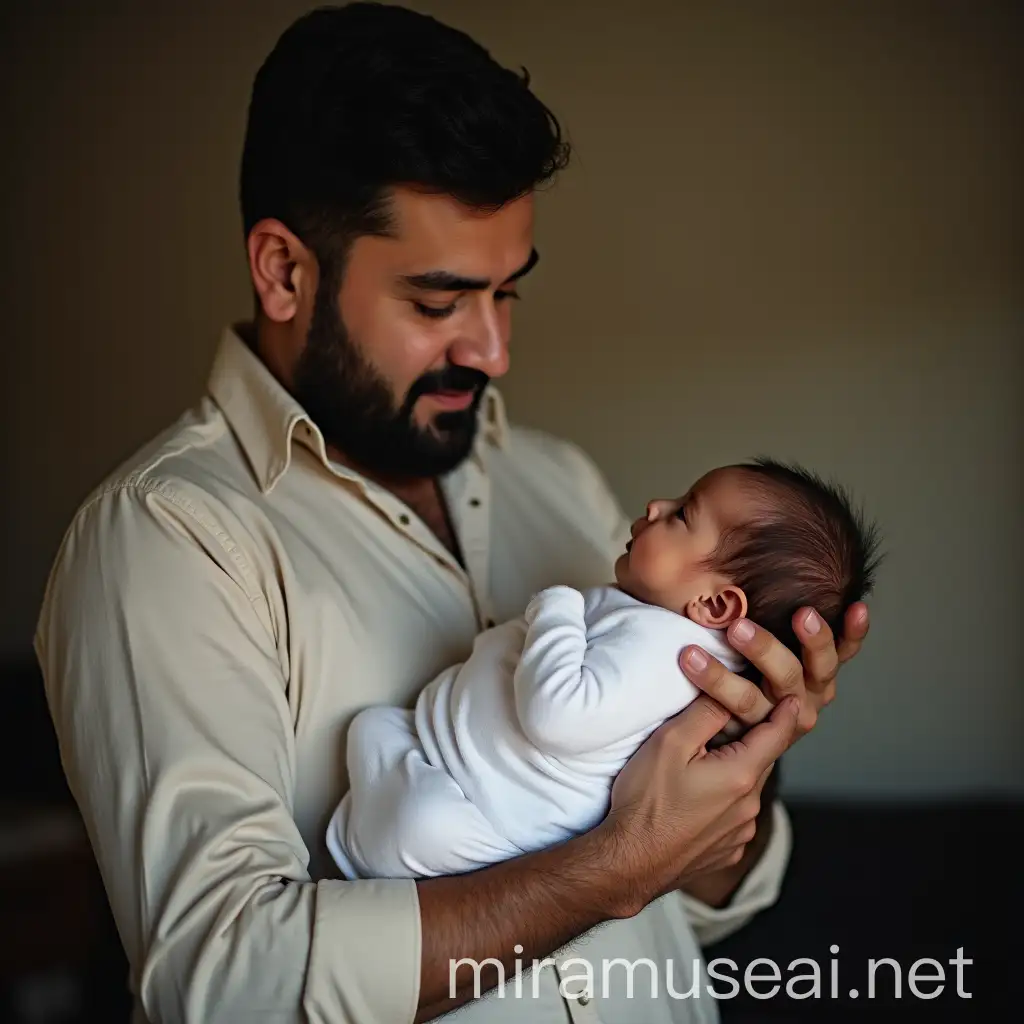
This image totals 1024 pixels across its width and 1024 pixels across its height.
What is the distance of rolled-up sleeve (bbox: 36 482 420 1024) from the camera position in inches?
43.0

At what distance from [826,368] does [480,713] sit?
1743 mm

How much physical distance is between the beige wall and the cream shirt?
121 cm

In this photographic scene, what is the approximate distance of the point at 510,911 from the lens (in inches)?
45.3

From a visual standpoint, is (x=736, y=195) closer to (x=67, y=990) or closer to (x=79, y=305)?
(x=79, y=305)

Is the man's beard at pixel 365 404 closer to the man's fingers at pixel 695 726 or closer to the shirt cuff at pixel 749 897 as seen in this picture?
the man's fingers at pixel 695 726

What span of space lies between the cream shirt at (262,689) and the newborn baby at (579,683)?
0.09m

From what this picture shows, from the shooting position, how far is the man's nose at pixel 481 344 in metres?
1.56

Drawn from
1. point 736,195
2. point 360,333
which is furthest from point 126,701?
point 736,195

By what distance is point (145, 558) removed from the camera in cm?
128

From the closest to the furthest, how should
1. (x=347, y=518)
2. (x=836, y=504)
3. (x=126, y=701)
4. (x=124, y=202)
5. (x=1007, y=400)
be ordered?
(x=126, y=701) < (x=836, y=504) < (x=347, y=518) < (x=1007, y=400) < (x=124, y=202)

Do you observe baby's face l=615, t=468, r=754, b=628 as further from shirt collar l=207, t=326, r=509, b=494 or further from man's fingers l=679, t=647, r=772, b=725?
shirt collar l=207, t=326, r=509, b=494

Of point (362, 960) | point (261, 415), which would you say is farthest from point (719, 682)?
point (261, 415)

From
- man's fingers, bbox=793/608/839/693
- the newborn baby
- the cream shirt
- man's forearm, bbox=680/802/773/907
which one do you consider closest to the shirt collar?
the cream shirt

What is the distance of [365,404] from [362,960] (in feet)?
2.43
